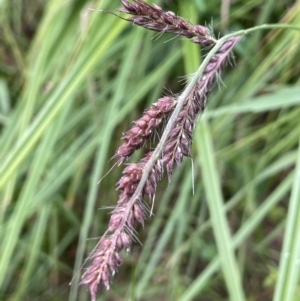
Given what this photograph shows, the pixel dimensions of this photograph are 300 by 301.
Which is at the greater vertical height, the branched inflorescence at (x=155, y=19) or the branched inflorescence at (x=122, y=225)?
the branched inflorescence at (x=155, y=19)

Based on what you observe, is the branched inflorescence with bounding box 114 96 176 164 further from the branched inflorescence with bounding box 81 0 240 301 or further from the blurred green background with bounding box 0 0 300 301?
the blurred green background with bounding box 0 0 300 301

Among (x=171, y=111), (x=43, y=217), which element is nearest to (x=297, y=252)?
(x=171, y=111)

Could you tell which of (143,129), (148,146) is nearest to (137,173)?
(143,129)

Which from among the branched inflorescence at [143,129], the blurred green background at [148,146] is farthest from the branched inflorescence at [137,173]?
the blurred green background at [148,146]

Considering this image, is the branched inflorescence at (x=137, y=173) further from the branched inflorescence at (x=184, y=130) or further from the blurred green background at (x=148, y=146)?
the blurred green background at (x=148, y=146)

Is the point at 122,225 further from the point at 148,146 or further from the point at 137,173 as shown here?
the point at 148,146

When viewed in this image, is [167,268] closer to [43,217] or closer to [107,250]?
[43,217]
